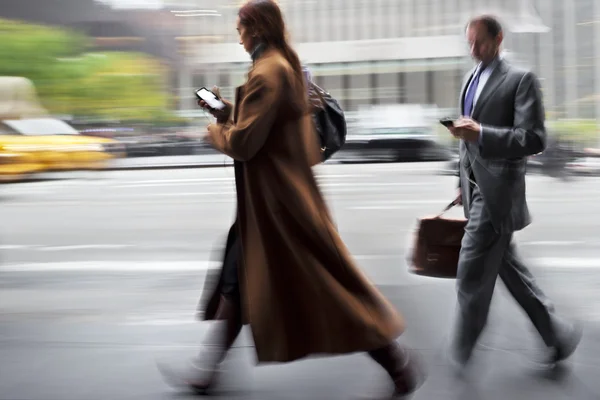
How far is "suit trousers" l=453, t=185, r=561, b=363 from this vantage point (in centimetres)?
432

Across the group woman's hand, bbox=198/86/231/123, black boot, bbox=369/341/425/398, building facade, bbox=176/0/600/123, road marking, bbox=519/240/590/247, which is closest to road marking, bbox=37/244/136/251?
road marking, bbox=519/240/590/247

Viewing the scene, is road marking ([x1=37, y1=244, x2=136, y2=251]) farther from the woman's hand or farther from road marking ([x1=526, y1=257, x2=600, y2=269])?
the woman's hand

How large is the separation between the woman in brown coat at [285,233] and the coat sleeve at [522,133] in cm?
81

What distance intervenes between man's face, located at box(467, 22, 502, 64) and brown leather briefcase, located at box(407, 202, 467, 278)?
0.72 metres

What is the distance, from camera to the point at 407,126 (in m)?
25.5

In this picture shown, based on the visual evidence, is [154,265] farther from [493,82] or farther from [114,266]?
[493,82]

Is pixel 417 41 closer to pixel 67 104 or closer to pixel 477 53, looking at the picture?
pixel 67 104

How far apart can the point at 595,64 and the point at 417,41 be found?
10175 millimetres

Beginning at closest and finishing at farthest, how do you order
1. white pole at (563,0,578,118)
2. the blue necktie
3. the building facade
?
the blue necktie
the building facade
white pole at (563,0,578,118)

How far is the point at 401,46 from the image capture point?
54.5 metres

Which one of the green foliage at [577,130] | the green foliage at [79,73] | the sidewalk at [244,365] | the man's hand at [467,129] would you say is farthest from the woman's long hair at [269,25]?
the green foliage at [79,73]

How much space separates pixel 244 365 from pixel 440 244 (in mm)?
1136

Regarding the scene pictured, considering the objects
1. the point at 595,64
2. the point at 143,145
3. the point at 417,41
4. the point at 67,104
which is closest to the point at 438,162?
the point at 143,145

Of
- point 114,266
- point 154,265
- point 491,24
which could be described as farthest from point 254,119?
point 114,266
